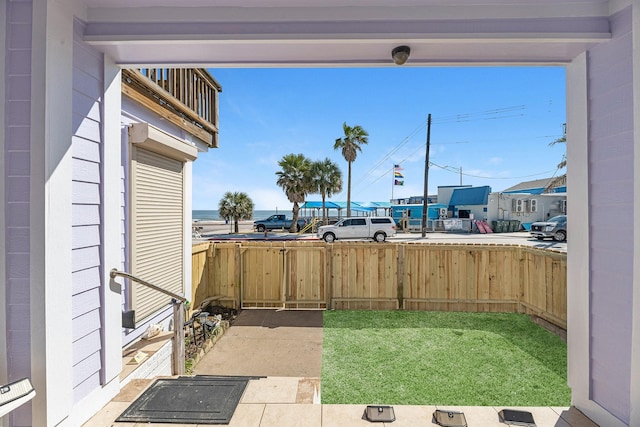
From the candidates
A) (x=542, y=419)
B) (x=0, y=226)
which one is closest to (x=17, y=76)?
(x=0, y=226)

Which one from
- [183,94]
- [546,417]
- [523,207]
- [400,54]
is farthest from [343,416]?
[523,207]

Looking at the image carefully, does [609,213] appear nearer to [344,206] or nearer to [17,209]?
[17,209]

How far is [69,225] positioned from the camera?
1.71m

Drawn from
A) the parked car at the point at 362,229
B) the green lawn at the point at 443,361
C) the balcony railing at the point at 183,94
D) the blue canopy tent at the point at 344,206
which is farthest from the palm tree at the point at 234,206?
the green lawn at the point at 443,361

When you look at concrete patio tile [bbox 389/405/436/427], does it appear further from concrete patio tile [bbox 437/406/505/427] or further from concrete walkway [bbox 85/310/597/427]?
concrete patio tile [bbox 437/406/505/427]

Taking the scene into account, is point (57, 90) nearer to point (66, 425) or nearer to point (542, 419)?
point (66, 425)

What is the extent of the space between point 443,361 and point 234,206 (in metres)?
20.2

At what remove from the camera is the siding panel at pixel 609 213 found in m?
1.71

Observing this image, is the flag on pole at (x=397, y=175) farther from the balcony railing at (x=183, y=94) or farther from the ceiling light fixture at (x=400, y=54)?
the ceiling light fixture at (x=400, y=54)

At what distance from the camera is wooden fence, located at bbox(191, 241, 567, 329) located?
500 cm

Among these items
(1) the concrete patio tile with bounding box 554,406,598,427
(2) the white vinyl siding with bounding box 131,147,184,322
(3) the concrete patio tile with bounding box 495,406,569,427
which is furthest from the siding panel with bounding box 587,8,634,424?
(2) the white vinyl siding with bounding box 131,147,184,322

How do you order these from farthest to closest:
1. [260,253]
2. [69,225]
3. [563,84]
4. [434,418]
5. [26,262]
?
[260,253] < [563,84] < [434,418] < [69,225] < [26,262]

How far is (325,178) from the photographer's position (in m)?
21.1

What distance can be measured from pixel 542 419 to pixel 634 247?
1.27 metres
